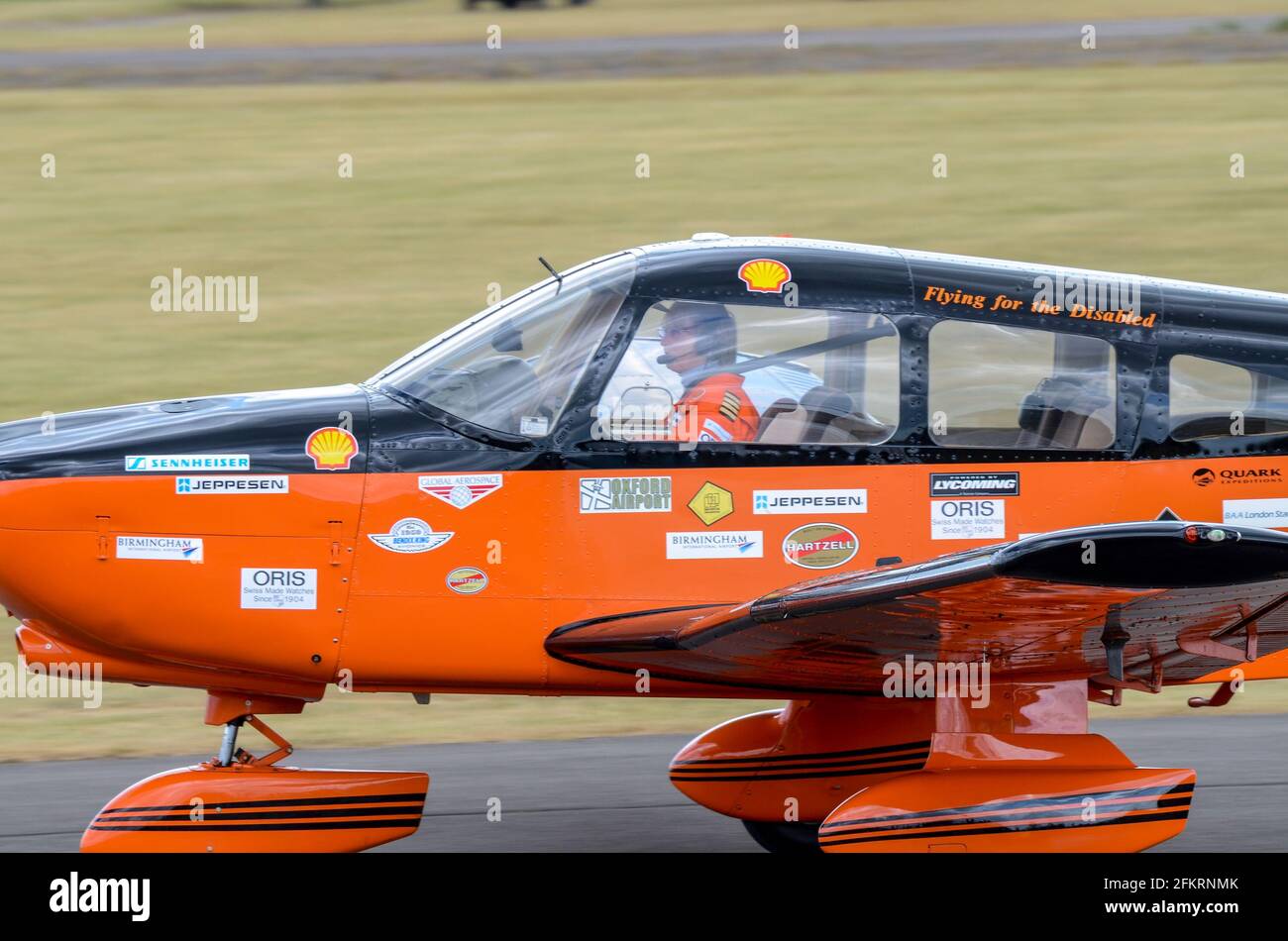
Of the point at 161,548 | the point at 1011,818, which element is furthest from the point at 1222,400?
the point at 161,548

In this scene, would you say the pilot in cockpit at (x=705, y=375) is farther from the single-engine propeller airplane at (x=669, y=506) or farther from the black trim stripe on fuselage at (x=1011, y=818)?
the black trim stripe on fuselage at (x=1011, y=818)

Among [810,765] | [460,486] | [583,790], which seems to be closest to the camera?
[460,486]

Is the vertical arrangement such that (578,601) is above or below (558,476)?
below

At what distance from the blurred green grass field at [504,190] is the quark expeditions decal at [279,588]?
8756mm

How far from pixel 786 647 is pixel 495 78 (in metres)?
23.4

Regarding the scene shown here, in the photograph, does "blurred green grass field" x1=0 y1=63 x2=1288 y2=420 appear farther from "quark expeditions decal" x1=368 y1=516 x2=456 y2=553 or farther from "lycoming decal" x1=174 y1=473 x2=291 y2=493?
"quark expeditions decal" x1=368 y1=516 x2=456 y2=553

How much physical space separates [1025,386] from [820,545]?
98 cm

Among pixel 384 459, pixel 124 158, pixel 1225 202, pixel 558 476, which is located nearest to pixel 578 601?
pixel 558 476

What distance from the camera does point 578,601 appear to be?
593 cm

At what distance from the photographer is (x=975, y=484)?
236 inches

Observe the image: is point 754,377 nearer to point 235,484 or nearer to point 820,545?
point 820,545
